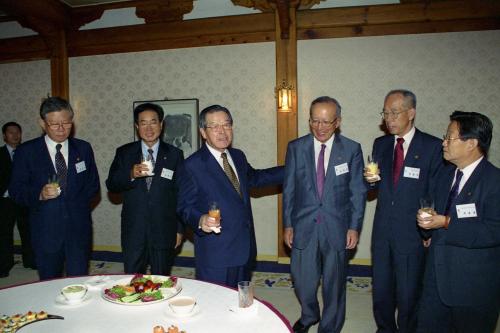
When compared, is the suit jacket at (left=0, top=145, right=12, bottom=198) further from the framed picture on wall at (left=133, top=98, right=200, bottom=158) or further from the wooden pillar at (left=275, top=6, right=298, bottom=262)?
the wooden pillar at (left=275, top=6, right=298, bottom=262)

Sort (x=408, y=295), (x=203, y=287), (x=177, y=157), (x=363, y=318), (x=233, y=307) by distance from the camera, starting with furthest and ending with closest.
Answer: (x=363, y=318) → (x=177, y=157) → (x=408, y=295) → (x=203, y=287) → (x=233, y=307)

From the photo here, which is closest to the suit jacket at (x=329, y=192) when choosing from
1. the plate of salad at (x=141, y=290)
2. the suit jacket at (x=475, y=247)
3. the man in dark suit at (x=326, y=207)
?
the man in dark suit at (x=326, y=207)

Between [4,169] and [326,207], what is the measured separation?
4.36m

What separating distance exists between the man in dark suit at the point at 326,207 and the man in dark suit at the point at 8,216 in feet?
13.2

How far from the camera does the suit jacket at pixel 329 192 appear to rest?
2959mm

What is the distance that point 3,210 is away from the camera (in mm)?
5074

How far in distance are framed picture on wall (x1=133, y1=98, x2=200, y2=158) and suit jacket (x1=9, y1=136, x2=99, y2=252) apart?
7.77 ft

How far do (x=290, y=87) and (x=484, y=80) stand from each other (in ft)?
7.93

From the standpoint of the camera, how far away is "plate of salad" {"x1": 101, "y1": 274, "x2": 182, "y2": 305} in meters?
1.78

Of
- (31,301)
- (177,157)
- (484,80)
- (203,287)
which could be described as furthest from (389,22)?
(31,301)

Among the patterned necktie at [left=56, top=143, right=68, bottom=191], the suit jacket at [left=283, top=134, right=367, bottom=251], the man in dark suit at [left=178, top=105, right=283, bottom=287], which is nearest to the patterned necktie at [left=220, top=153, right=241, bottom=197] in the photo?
the man in dark suit at [left=178, top=105, right=283, bottom=287]

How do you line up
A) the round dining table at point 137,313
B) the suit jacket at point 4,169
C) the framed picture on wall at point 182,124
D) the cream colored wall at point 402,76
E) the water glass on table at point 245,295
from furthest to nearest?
the framed picture on wall at point 182,124
the suit jacket at point 4,169
the cream colored wall at point 402,76
the water glass on table at point 245,295
the round dining table at point 137,313

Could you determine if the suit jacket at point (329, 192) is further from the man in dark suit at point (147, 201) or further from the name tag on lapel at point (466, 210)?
the man in dark suit at point (147, 201)

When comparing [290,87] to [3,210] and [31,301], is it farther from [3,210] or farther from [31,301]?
[3,210]
